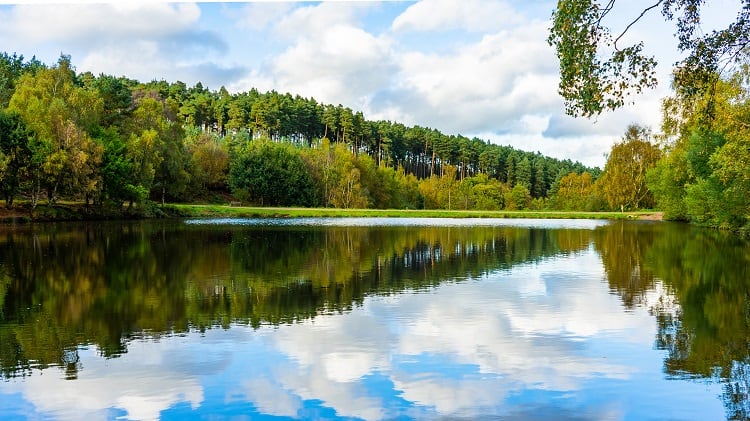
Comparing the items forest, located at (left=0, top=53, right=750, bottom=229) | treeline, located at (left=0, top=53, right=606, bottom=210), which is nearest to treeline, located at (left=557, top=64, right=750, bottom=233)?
forest, located at (left=0, top=53, right=750, bottom=229)

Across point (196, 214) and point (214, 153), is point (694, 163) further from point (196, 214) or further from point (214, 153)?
point (214, 153)

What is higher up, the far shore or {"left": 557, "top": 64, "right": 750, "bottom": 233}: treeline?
{"left": 557, "top": 64, "right": 750, "bottom": 233}: treeline

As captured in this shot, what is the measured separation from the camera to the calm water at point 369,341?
9.32m

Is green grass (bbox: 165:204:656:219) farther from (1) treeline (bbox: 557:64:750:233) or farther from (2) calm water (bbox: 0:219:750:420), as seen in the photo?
(2) calm water (bbox: 0:219:750:420)

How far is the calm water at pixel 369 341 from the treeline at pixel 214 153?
3433 centimetres

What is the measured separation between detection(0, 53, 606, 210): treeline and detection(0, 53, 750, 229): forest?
0.73 ft

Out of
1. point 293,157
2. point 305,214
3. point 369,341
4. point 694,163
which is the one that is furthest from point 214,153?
point 369,341

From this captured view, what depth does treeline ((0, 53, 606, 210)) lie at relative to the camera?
56.7 m

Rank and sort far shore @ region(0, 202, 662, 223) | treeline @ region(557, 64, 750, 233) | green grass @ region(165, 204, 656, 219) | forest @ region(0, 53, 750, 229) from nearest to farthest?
treeline @ region(557, 64, 750, 233), forest @ region(0, 53, 750, 229), far shore @ region(0, 202, 662, 223), green grass @ region(165, 204, 656, 219)

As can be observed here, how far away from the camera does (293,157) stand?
107438 millimetres

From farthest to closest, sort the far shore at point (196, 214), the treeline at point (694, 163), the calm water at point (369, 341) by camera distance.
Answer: the far shore at point (196, 214) → the treeline at point (694, 163) → the calm water at point (369, 341)

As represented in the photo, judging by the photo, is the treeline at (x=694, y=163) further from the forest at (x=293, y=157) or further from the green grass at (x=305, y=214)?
the green grass at (x=305, y=214)

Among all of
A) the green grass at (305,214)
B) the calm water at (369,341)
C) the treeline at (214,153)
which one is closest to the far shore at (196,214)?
the green grass at (305,214)

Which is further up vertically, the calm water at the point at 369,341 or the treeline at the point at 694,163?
the treeline at the point at 694,163
